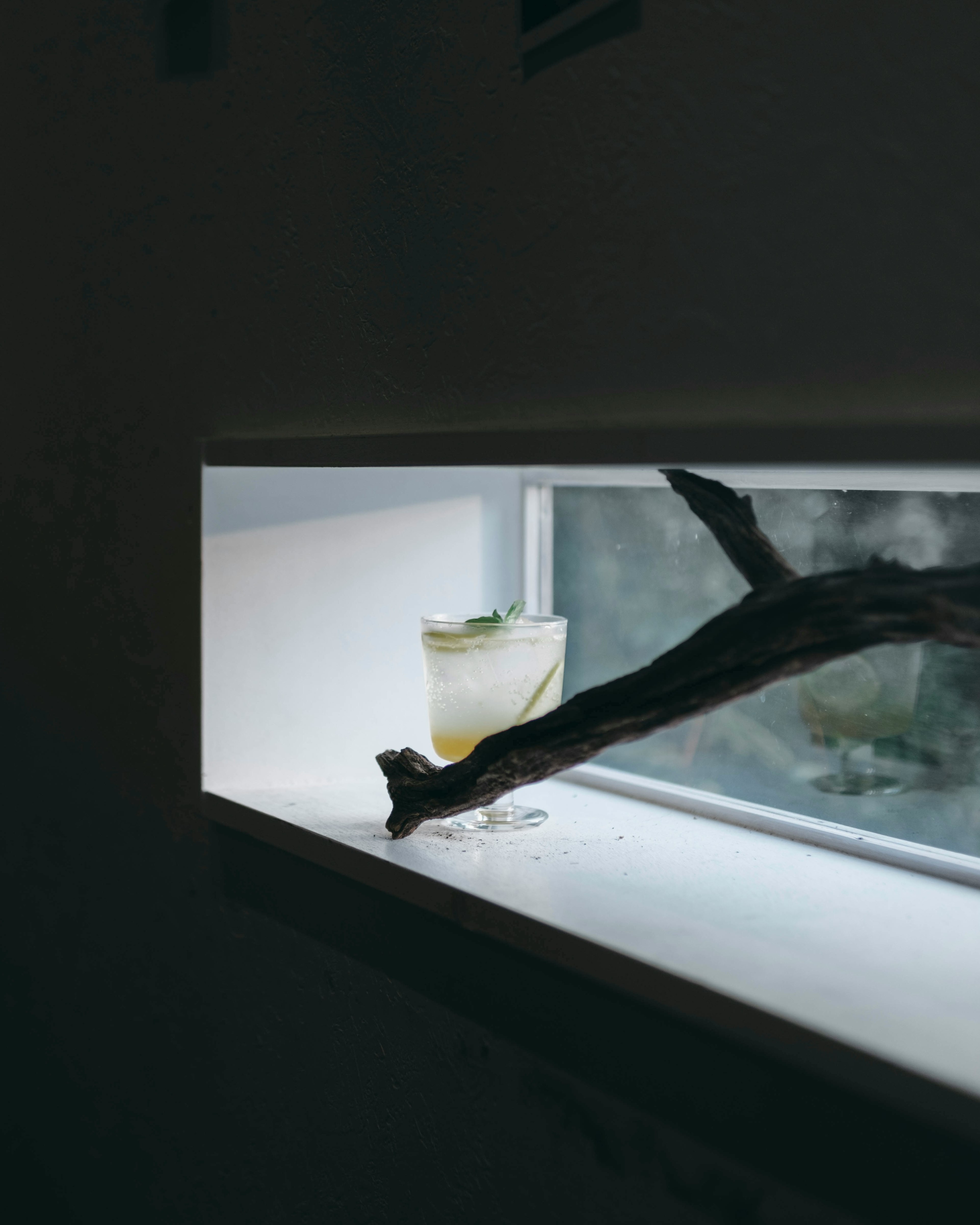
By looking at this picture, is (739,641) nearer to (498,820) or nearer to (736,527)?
(736,527)

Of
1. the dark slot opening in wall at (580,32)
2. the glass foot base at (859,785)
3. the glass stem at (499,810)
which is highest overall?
the dark slot opening in wall at (580,32)

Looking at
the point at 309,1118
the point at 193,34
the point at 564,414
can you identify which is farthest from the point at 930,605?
the point at 193,34

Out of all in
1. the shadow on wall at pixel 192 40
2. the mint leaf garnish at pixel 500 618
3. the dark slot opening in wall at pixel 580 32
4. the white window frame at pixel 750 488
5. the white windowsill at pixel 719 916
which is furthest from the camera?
the shadow on wall at pixel 192 40

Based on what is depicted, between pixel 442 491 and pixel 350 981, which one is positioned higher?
pixel 442 491

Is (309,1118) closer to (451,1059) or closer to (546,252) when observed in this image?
(451,1059)

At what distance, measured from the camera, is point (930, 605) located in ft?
1.99

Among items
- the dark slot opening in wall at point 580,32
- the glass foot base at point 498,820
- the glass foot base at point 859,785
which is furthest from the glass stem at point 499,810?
the dark slot opening in wall at point 580,32

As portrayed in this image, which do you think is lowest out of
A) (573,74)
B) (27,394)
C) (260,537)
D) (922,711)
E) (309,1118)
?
(309,1118)

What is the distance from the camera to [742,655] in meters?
0.68

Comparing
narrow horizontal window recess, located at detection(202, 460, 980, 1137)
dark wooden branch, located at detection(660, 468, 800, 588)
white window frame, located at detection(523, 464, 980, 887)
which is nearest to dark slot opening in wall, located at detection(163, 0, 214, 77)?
narrow horizontal window recess, located at detection(202, 460, 980, 1137)

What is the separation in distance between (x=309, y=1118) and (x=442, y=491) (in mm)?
591

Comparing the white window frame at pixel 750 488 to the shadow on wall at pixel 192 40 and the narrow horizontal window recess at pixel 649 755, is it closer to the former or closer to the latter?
the narrow horizontal window recess at pixel 649 755

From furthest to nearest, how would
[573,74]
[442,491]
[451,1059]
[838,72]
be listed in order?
[442,491]
[451,1059]
[573,74]
[838,72]

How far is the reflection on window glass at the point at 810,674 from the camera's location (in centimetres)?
88
